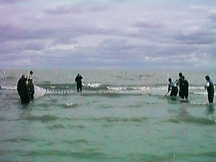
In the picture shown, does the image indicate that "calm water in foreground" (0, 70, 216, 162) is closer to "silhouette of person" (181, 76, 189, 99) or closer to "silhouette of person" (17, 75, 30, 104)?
"silhouette of person" (17, 75, 30, 104)

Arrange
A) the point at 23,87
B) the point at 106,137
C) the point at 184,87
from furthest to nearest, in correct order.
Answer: the point at 184,87 → the point at 23,87 → the point at 106,137

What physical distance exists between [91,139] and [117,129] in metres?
1.89

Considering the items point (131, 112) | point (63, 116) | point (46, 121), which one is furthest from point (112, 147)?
point (131, 112)

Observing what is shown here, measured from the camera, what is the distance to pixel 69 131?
12102mm

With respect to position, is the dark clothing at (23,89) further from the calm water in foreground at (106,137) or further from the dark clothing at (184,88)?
the dark clothing at (184,88)

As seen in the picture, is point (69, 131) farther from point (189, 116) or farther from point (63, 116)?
point (189, 116)

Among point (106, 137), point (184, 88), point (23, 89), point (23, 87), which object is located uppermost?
point (23, 87)

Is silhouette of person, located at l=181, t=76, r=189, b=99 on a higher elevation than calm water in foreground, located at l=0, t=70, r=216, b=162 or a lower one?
higher

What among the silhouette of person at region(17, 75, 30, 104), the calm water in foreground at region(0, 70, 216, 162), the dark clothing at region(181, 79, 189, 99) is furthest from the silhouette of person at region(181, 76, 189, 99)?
the silhouette of person at region(17, 75, 30, 104)

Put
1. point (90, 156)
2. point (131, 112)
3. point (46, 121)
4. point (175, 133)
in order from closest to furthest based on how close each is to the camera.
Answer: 1. point (90, 156)
2. point (175, 133)
3. point (46, 121)
4. point (131, 112)

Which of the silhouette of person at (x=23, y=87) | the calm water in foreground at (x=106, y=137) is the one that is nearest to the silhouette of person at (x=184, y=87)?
the calm water in foreground at (x=106, y=137)

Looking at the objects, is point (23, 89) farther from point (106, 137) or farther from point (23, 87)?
point (106, 137)

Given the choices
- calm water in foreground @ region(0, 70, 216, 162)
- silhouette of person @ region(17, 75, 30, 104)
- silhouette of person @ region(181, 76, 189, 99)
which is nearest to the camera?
calm water in foreground @ region(0, 70, 216, 162)

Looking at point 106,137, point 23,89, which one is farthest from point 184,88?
point 106,137
